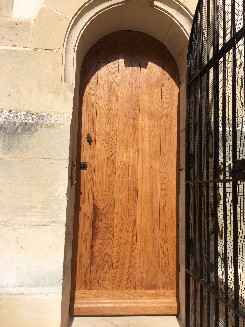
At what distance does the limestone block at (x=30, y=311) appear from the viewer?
1.97 metres

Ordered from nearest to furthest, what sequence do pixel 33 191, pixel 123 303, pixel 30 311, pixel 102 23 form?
pixel 30 311 < pixel 33 191 < pixel 123 303 < pixel 102 23

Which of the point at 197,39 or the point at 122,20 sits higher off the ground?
the point at 122,20

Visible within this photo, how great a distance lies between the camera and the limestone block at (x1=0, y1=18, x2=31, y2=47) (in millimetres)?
2258

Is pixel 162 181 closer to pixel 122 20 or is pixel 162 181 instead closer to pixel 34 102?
pixel 34 102

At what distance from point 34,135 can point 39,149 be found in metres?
0.11

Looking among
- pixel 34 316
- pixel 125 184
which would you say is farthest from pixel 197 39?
pixel 34 316

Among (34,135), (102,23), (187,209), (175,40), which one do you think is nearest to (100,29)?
(102,23)

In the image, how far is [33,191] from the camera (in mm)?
2117

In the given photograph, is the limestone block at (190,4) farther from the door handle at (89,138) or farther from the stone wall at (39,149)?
the door handle at (89,138)

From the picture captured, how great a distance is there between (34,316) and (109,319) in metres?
0.66

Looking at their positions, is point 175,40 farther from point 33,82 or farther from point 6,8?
point 6,8

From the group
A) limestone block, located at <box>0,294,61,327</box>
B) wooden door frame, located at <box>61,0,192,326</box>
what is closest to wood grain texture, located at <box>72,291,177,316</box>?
wooden door frame, located at <box>61,0,192,326</box>

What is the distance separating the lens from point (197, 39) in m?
2.20

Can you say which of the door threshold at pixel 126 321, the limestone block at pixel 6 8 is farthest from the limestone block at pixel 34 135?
the door threshold at pixel 126 321
